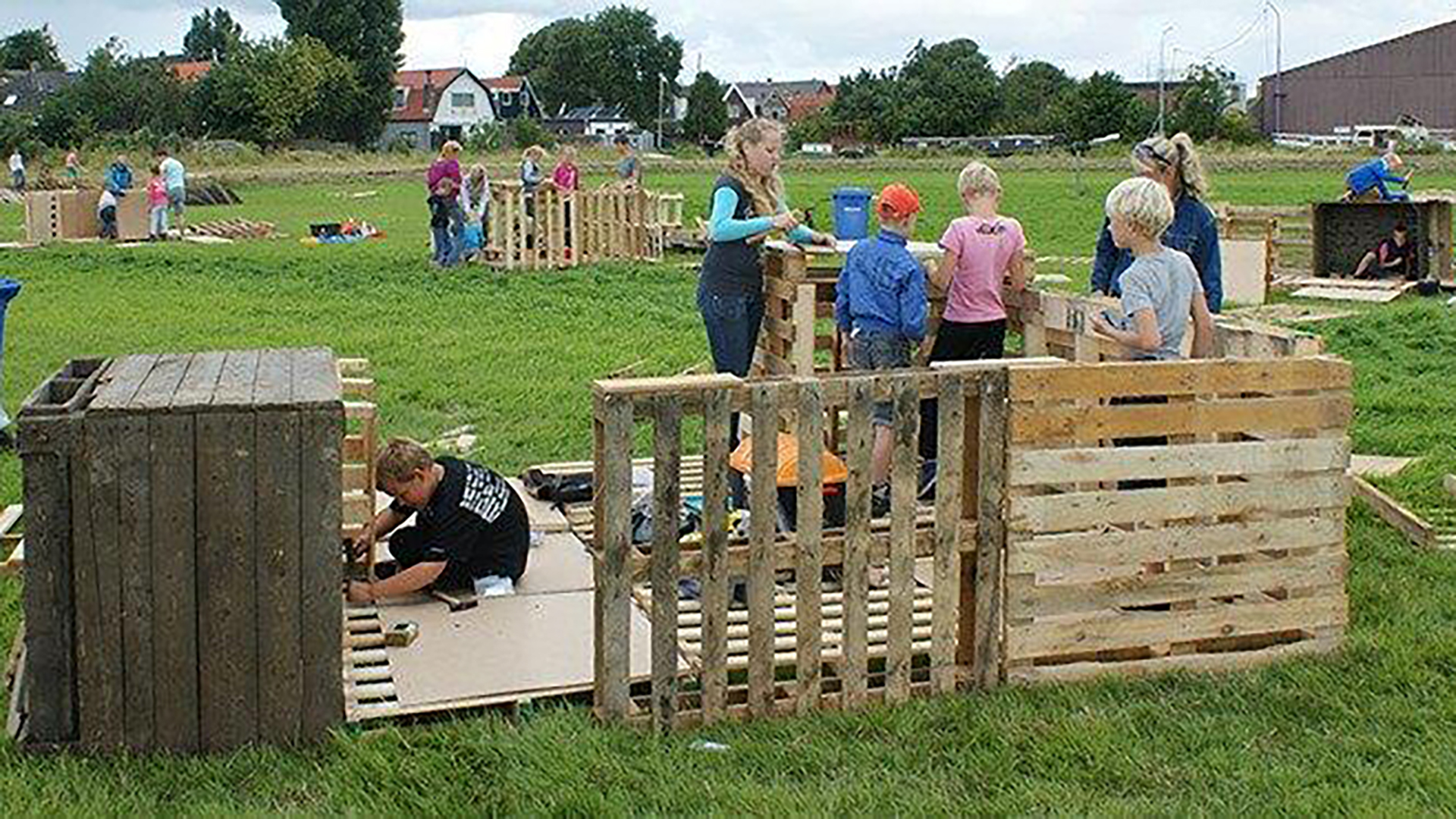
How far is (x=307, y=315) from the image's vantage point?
18469 millimetres

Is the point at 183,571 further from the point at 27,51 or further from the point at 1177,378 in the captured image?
the point at 27,51

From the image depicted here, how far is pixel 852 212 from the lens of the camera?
32.9 ft

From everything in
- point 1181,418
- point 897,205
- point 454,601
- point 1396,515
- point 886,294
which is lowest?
point 454,601

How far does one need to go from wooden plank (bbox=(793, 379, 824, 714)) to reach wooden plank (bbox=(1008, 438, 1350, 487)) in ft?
2.37

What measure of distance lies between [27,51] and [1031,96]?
8760cm

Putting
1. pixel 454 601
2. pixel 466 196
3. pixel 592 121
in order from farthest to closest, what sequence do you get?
pixel 592 121 → pixel 466 196 → pixel 454 601

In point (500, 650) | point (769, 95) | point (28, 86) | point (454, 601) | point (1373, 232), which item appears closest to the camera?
point (500, 650)

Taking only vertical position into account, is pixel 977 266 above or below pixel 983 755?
above

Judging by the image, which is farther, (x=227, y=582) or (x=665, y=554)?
(x=665, y=554)

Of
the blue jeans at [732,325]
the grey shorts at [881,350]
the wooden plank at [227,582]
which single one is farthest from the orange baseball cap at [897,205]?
the wooden plank at [227,582]

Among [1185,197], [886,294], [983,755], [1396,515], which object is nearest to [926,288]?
[886,294]

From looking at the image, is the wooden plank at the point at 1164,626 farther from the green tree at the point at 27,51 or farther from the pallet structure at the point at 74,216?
the green tree at the point at 27,51

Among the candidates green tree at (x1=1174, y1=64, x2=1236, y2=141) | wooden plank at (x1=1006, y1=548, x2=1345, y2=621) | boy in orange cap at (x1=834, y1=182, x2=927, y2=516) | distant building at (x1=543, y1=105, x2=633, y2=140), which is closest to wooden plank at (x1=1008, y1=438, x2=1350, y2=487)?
wooden plank at (x1=1006, y1=548, x2=1345, y2=621)

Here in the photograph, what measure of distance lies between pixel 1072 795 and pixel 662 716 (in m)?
1.41
